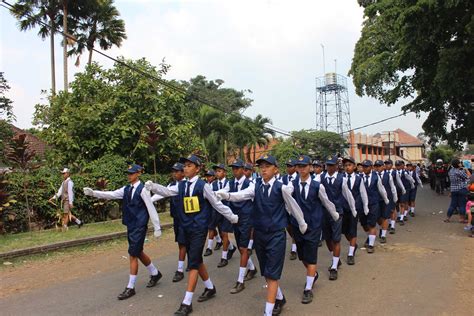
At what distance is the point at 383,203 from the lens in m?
8.90

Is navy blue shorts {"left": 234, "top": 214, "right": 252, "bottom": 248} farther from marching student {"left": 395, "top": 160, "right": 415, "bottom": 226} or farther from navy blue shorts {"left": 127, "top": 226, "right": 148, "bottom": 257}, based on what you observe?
marching student {"left": 395, "top": 160, "right": 415, "bottom": 226}

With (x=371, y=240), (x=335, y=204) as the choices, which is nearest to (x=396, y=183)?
(x=371, y=240)

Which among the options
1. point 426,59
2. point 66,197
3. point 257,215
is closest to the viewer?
point 257,215

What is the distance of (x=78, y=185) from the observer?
12172mm

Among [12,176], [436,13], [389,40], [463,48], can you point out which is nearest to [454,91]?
[463,48]

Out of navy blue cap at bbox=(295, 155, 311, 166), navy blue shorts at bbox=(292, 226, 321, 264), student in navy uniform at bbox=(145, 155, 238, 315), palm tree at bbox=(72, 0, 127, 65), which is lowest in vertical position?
navy blue shorts at bbox=(292, 226, 321, 264)

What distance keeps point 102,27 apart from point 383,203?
2459 cm

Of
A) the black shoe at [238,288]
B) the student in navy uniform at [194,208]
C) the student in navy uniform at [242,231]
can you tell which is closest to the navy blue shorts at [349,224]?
the student in navy uniform at [242,231]

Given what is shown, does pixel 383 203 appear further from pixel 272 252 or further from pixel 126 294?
pixel 126 294

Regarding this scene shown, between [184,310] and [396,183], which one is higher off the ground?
[396,183]

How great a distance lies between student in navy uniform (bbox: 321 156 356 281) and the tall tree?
830 cm

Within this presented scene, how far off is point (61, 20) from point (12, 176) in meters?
18.6

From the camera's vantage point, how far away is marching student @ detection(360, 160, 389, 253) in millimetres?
8219

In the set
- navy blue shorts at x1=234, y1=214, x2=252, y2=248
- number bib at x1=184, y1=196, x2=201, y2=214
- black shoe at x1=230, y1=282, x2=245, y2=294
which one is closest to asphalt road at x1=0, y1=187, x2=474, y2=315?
black shoe at x1=230, y1=282, x2=245, y2=294
